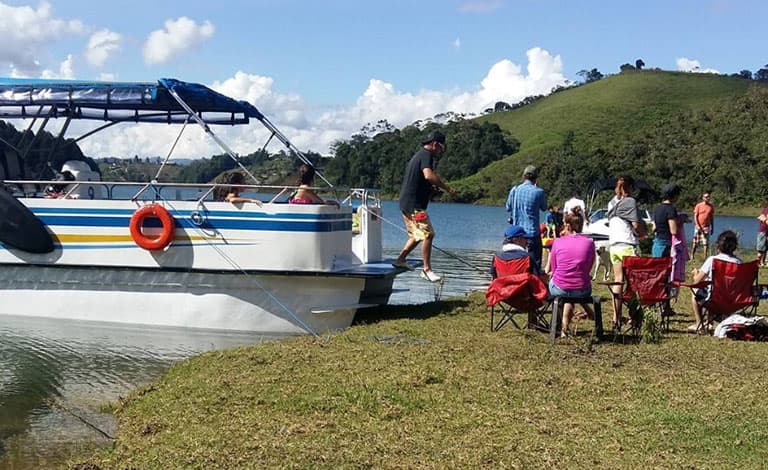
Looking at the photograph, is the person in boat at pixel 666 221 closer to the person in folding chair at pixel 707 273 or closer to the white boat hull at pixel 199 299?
the person in folding chair at pixel 707 273

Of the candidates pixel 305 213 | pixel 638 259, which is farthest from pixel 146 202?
pixel 638 259

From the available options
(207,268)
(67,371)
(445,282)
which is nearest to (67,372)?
(67,371)

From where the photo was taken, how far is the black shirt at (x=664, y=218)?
11.8m

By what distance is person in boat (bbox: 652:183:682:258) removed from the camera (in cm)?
1177

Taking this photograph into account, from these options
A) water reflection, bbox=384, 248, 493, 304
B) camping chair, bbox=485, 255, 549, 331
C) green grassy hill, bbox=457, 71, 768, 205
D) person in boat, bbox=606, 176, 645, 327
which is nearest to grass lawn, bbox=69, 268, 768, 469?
camping chair, bbox=485, 255, 549, 331

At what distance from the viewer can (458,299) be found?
14.0 m

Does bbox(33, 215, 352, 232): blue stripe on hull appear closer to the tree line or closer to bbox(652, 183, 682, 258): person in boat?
bbox(652, 183, 682, 258): person in boat

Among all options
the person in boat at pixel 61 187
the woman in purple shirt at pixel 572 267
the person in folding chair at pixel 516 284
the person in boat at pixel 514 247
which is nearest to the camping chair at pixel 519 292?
the person in folding chair at pixel 516 284

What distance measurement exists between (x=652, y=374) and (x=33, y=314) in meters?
9.14

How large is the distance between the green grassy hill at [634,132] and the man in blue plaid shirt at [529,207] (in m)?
65.5

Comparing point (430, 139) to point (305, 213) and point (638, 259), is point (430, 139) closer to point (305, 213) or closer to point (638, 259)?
point (305, 213)

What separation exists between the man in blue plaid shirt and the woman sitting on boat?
11.8 feet

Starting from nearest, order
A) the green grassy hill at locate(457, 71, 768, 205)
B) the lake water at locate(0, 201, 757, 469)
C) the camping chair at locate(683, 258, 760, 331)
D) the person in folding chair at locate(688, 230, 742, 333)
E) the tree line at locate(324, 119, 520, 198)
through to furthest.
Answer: the lake water at locate(0, 201, 757, 469)
the camping chair at locate(683, 258, 760, 331)
the person in folding chair at locate(688, 230, 742, 333)
the green grassy hill at locate(457, 71, 768, 205)
the tree line at locate(324, 119, 520, 198)

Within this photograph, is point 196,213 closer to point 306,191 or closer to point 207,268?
point 207,268
